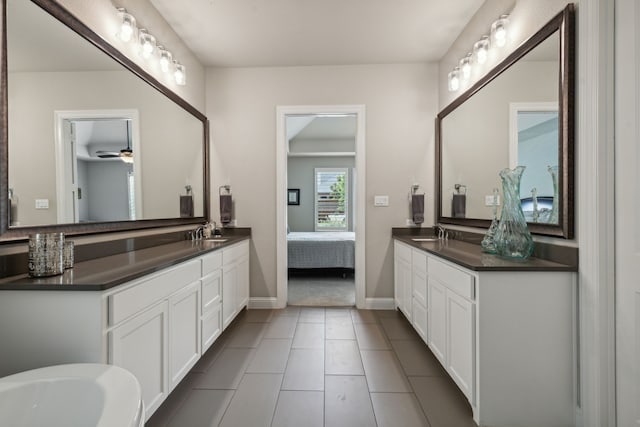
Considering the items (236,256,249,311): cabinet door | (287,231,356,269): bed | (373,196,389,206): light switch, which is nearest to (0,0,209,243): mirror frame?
(236,256,249,311): cabinet door

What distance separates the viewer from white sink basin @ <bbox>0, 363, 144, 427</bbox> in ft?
2.63

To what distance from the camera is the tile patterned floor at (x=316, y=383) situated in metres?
1.55

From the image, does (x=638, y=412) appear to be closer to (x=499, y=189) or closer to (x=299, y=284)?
(x=499, y=189)

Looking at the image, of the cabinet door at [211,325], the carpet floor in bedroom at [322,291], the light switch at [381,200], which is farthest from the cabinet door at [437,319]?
the cabinet door at [211,325]

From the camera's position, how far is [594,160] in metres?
1.35

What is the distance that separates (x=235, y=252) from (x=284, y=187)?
91 cm

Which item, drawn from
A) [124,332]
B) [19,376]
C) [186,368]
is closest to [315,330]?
[186,368]

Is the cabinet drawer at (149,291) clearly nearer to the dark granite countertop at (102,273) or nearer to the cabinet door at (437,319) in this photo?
the dark granite countertop at (102,273)

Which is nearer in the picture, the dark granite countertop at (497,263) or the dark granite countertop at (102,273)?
the dark granite countertop at (102,273)

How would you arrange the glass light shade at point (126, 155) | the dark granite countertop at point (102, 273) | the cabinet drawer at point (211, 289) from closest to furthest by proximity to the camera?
the dark granite countertop at point (102, 273) → the glass light shade at point (126, 155) → the cabinet drawer at point (211, 289)

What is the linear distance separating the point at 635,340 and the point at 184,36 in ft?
11.9

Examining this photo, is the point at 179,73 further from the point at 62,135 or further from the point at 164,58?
the point at 62,135

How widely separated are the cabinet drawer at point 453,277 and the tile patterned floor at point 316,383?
637 millimetres

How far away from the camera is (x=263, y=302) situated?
323 cm
